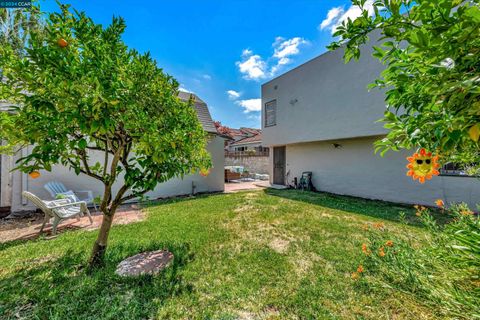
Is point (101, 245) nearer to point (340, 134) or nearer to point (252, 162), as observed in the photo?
point (340, 134)

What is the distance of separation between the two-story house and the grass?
4504mm

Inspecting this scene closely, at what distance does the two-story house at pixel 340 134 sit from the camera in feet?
27.5

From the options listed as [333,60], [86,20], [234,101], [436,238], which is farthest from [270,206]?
[234,101]

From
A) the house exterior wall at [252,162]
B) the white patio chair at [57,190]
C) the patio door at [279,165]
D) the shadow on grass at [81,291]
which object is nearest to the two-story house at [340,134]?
the patio door at [279,165]

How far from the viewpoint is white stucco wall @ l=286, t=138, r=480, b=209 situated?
25.0 feet

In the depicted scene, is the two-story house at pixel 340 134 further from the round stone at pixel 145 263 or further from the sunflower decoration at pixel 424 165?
the round stone at pixel 145 263

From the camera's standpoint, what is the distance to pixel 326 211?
6949 mm

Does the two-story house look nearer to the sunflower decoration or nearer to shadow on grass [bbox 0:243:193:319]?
the sunflower decoration

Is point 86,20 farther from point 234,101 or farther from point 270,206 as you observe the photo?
point 234,101

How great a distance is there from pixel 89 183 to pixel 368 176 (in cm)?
1282

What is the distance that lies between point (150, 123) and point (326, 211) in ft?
21.4

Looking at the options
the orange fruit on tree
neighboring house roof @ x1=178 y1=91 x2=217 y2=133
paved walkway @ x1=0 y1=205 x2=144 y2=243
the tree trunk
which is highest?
neighboring house roof @ x1=178 y1=91 x2=217 y2=133

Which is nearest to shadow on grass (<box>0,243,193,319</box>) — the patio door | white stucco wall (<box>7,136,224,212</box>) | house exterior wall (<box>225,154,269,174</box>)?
white stucco wall (<box>7,136,224,212</box>)

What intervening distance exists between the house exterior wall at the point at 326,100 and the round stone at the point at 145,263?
9278mm
